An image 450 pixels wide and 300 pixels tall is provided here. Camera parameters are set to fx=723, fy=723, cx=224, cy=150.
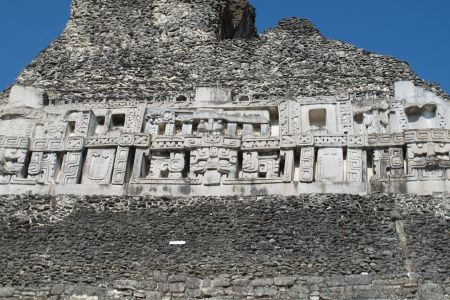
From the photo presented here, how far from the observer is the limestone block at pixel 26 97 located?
12633 millimetres

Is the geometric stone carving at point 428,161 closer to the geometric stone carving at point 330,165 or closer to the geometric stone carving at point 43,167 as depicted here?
the geometric stone carving at point 330,165

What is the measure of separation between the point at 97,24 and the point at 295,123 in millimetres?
5405

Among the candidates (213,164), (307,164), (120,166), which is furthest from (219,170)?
(120,166)

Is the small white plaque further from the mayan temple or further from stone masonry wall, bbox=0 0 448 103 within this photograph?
stone masonry wall, bbox=0 0 448 103

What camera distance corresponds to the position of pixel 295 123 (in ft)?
38.5

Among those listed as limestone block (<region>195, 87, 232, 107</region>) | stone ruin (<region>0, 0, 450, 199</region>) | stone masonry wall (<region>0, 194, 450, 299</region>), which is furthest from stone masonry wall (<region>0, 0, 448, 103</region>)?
stone masonry wall (<region>0, 194, 450, 299</region>)

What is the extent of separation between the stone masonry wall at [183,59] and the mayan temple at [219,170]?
4 cm

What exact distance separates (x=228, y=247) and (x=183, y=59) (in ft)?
17.1

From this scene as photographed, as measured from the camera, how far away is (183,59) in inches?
543

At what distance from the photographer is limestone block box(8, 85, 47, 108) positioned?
12.6m

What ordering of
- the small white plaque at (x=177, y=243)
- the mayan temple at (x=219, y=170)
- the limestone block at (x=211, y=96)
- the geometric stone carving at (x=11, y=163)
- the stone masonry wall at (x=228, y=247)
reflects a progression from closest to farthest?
1. the stone masonry wall at (x=228, y=247)
2. the mayan temple at (x=219, y=170)
3. the small white plaque at (x=177, y=243)
4. the geometric stone carving at (x=11, y=163)
5. the limestone block at (x=211, y=96)

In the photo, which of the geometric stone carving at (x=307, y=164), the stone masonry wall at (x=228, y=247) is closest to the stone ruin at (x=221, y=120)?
the geometric stone carving at (x=307, y=164)

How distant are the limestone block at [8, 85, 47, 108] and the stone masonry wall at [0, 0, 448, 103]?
9.0 inches

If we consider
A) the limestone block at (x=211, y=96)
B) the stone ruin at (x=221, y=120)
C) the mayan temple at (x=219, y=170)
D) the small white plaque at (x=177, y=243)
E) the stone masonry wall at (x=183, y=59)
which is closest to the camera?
the mayan temple at (x=219, y=170)
